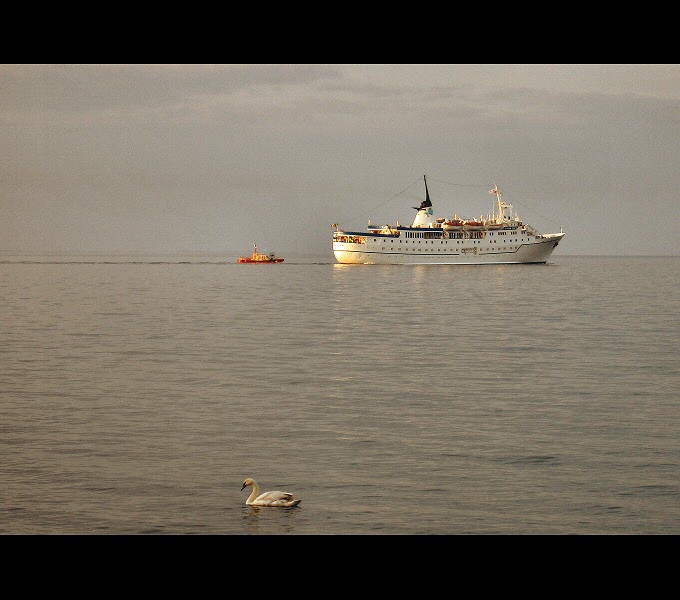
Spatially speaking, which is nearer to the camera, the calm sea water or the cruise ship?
the calm sea water

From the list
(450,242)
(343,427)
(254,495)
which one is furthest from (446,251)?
(254,495)

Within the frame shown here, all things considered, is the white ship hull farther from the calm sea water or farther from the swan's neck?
the swan's neck

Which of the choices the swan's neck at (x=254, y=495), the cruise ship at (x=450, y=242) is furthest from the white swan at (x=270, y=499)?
the cruise ship at (x=450, y=242)

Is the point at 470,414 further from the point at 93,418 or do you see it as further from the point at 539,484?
the point at 93,418

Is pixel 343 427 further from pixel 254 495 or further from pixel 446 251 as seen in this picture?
pixel 446 251

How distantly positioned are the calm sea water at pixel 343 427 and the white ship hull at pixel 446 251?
30449mm

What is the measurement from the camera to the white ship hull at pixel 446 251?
170ft

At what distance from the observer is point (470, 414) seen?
9.42 metres

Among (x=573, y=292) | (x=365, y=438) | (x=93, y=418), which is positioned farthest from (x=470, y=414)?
(x=573, y=292)

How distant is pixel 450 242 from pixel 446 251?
63 centimetres

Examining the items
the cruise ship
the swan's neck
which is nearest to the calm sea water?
the swan's neck

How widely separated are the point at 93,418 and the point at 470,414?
3682 mm

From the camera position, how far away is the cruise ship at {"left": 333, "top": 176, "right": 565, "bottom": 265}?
5153 cm

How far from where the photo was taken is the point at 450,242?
171ft
